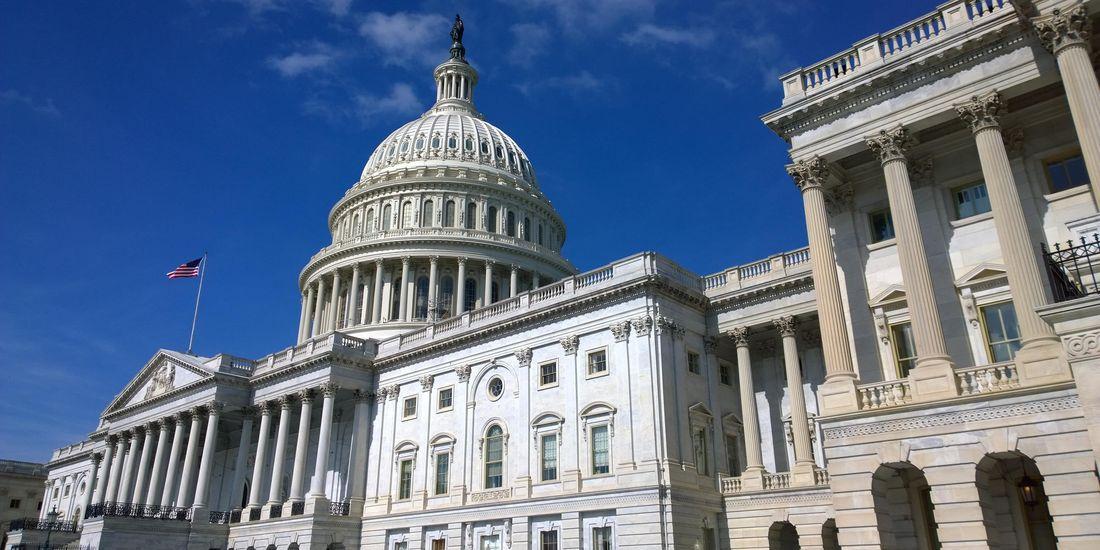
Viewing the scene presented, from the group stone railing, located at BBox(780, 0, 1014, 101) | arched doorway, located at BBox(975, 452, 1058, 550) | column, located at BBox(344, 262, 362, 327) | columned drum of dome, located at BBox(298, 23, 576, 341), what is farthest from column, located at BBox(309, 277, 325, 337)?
arched doorway, located at BBox(975, 452, 1058, 550)

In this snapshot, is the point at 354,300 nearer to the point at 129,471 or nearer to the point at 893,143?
the point at 129,471

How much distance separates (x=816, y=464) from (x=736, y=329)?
25.7 feet

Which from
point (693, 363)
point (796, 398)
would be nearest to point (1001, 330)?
point (796, 398)

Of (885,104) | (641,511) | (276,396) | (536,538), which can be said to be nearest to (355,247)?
(276,396)

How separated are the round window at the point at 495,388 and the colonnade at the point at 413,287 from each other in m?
24.2

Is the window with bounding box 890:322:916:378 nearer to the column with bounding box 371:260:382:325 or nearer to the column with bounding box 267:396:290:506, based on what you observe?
the column with bounding box 267:396:290:506

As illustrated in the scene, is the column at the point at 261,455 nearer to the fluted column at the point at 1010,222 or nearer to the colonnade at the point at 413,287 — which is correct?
the colonnade at the point at 413,287

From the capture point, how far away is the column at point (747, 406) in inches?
1491

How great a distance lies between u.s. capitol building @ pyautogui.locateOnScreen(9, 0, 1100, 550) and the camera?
21.1m

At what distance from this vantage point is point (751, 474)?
37188 mm

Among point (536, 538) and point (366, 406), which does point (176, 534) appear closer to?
point (366, 406)

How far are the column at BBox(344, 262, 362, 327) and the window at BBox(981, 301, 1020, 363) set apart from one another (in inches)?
2201

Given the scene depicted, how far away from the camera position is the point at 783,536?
3672 cm

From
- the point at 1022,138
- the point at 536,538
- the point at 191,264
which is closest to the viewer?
the point at 1022,138
